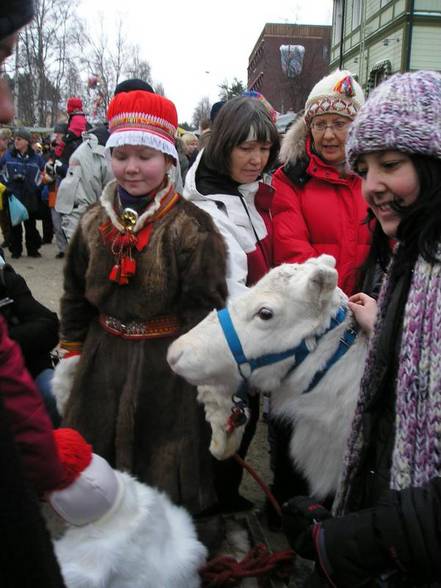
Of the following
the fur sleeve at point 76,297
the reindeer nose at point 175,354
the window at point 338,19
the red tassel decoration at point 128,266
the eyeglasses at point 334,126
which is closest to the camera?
the reindeer nose at point 175,354

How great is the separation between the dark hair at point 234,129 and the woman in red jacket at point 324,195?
25 cm

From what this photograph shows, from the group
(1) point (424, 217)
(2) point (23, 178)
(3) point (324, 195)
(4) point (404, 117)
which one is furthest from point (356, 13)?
(1) point (424, 217)

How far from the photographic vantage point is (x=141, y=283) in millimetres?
2301

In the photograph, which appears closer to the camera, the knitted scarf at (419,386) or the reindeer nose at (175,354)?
the knitted scarf at (419,386)

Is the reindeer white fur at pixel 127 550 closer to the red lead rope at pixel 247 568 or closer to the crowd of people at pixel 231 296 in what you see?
the crowd of people at pixel 231 296

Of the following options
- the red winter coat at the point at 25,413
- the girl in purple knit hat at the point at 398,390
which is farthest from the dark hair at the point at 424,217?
the red winter coat at the point at 25,413

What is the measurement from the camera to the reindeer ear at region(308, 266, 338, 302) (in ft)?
5.92

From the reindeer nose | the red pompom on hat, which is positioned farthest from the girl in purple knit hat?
the red pompom on hat

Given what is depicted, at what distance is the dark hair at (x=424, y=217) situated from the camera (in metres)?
1.31

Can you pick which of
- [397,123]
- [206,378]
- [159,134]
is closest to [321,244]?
[159,134]

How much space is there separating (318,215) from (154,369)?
121cm

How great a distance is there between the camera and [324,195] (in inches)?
115

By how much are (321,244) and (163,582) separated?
6.14 ft

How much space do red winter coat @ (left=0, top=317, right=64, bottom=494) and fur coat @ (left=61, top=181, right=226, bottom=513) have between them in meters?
1.10
